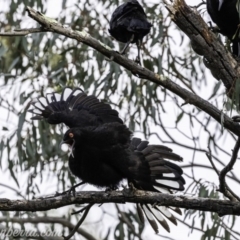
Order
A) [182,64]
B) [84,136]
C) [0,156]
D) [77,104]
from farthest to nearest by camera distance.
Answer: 1. [182,64]
2. [0,156]
3. [77,104]
4. [84,136]

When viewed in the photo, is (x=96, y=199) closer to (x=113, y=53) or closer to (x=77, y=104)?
(x=113, y=53)

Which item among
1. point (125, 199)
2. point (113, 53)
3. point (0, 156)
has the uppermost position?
point (0, 156)

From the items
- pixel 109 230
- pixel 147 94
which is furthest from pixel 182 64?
pixel 109 230

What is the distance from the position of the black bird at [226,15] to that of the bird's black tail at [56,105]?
89 cm

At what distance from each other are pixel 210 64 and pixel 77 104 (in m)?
0.90

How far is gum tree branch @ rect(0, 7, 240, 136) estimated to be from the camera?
303 centimetres

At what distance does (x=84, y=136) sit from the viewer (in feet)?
12.1

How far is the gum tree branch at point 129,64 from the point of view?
303 cm

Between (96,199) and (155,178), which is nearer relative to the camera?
(96,199)

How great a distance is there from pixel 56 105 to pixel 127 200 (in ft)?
3.25

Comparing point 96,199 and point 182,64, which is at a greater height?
point 182,64

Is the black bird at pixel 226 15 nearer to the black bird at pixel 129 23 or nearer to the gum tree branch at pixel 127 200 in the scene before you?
the black bird at pixel 129 23

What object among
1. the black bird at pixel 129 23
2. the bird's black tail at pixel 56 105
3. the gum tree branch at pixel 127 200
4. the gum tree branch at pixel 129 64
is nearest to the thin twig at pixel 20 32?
the gum tree branch at pixel 129 64

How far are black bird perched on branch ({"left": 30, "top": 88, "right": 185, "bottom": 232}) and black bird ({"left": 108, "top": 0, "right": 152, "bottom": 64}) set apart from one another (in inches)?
20.5
